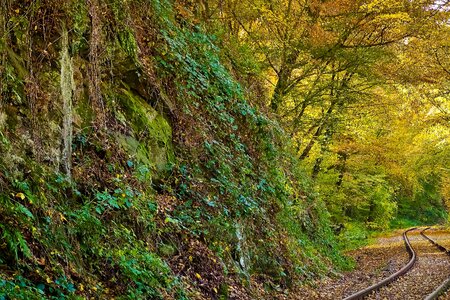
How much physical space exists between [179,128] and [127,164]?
1.94 m

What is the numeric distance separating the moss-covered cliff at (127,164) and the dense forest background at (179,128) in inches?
0.9

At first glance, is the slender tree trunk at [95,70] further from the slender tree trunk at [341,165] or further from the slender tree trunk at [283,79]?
the slender tree trunk at [341,165]

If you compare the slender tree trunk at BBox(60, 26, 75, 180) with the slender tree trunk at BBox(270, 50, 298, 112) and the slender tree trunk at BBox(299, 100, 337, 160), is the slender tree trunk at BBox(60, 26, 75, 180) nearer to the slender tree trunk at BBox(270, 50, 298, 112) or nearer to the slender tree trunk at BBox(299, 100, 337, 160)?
the slender tree trunk at BBox(270, 50, 298, 112)

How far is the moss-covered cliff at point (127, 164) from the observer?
Result: 459 cm

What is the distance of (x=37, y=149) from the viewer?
198 inches

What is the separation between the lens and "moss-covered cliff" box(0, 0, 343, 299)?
15.1 ft

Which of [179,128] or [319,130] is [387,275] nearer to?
[319,130]

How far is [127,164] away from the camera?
253 inches

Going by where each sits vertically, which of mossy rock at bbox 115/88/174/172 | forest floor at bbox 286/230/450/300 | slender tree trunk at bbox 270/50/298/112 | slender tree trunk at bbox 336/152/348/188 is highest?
slender tree trunk at bbox 270/50/298/112

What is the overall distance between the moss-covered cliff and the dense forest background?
0.08 ft

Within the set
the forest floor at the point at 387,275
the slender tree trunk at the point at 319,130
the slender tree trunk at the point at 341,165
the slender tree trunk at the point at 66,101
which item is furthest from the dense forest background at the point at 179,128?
the slender tree trunk at the point at 341,165

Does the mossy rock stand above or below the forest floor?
above

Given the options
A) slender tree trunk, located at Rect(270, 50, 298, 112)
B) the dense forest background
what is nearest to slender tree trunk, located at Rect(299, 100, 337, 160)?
the dense forest background

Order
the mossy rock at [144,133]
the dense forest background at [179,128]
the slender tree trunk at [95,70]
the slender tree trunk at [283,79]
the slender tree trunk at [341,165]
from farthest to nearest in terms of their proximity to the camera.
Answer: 1. the slender tree trunk at [341,165]
2. the slender tree trunk at [283,79]
3. the mossy rock at [144,133]
4. the slender tree trunk at [95,70]
5. the dense forest background at [179,128]
